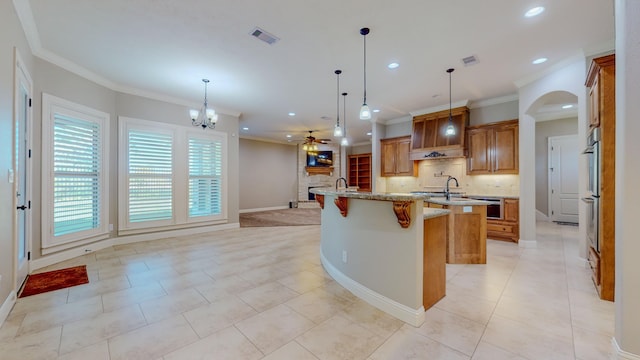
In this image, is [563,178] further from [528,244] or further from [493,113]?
[528,244]

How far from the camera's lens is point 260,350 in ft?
6.08

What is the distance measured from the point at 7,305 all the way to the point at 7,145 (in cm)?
145

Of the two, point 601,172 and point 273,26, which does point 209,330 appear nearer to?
point 273,26

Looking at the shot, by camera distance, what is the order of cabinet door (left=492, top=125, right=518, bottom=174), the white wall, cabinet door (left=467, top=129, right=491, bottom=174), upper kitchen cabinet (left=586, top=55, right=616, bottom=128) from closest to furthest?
the white wall < upper kitchen cabinet (left=586, top=55, right=616, bottom=128) < cabinet door (left=492, top=125, right=518, bottom=174) < cabinet door (left=467, top=129, right=491, bottom=174)

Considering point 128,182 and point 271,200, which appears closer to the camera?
point 128,182

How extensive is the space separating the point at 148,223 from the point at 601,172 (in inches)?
270

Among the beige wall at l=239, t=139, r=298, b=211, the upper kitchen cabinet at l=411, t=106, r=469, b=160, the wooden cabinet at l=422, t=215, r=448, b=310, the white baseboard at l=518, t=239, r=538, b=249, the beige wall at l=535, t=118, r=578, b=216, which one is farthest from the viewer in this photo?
the beige wall at l=239, t=139, r=298, b=211

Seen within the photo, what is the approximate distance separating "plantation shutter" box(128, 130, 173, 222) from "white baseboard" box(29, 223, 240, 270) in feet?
1.10

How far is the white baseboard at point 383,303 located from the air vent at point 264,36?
2.95 meters

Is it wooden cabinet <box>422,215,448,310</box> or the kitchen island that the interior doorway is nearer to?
the kitchen island

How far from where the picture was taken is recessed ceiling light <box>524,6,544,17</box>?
2.65m

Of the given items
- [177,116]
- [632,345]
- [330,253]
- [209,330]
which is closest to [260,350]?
[209,330]

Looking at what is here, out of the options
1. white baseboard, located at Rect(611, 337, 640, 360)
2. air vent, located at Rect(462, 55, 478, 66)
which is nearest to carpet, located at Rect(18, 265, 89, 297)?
white baseboard, located at Rect(611, 337, 640, 360)

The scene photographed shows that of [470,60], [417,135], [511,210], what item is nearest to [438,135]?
Answer: [417,135]
